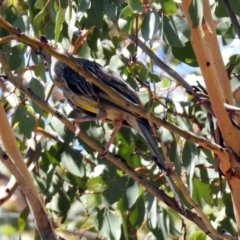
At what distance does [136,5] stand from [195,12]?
21 centimetres

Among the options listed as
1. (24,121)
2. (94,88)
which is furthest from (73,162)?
(24,121)

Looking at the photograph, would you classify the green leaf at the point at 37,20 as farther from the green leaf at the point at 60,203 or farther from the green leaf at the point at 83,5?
the green leaf at the point at 60,203

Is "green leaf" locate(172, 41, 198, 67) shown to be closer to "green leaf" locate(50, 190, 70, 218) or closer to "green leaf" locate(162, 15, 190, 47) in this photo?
"green leaf" locate(162, 15, 190, 47)

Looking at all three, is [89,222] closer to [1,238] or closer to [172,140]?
[1,238]

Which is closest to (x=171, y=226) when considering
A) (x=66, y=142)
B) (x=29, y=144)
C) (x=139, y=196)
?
(x=139, y=196)

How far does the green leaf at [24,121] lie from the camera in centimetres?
316

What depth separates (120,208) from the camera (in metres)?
3.50

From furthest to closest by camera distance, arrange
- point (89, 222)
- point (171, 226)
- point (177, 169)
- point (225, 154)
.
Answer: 1. point (89, 222)
2. point (171, 226)
3. point (177, 169)
4. point (225, 154)

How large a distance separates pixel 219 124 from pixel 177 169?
0.54 m

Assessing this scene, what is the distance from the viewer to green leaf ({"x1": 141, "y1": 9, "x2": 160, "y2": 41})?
271 cm

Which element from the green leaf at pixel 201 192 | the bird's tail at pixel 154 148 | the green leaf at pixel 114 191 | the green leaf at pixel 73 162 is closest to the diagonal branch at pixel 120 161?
the bird's tail at pixel 154 148

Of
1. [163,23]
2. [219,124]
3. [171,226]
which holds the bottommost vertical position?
Result: [171,226]

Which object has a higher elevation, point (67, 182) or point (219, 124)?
point (219, 124)

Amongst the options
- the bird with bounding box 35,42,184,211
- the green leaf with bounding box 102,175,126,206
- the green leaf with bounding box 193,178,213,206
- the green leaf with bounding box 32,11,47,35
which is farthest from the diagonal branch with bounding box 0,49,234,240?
the green leaf with bounding box 193,178,213,206
